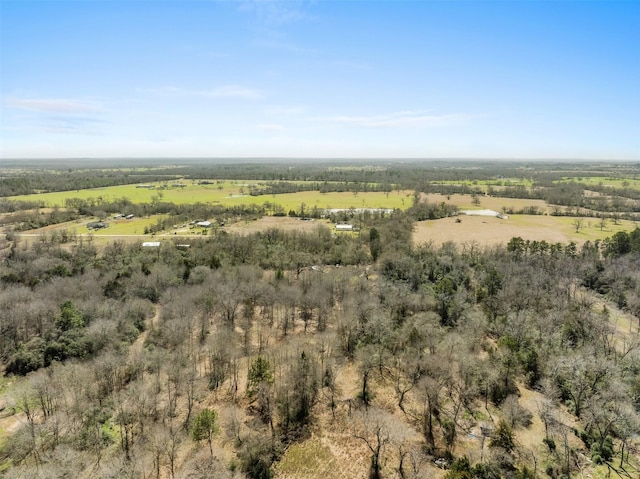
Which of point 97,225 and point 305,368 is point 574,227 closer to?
point 305,368

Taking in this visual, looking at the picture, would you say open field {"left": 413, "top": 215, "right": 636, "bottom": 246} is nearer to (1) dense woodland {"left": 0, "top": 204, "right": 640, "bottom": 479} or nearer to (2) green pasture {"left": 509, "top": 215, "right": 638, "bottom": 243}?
(2) green pasture {"left": 509, "top": 215, "right": 638, "bottom": 243}

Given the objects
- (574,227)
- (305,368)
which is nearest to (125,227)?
(305,368)

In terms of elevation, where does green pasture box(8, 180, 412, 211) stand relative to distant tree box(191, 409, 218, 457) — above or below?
above

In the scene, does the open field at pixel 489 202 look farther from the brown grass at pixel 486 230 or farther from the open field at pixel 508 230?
the brown grass at pixel 486 230

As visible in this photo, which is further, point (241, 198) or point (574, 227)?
point (241, 198)

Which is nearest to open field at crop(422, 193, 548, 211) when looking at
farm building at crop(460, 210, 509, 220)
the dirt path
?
farm building at crop(460, 210, 509, 220)

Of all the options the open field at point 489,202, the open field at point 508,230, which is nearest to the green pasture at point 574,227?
the open field at point 508,230

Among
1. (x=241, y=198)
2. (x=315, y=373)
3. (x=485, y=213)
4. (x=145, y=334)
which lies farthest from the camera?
(x=241, y=198)
